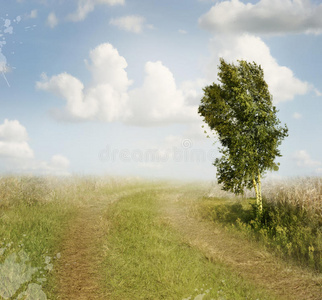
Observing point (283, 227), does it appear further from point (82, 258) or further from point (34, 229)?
Answer: point (34, 229)

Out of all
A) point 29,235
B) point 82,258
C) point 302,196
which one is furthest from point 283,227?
point 29,235

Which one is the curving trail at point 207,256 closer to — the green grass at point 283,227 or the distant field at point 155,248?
the distant field at point 155,248

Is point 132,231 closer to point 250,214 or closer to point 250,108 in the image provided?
point 250,214

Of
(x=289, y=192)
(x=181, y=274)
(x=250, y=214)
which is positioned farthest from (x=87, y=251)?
(x=289, y=192)

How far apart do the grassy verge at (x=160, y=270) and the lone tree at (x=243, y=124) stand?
187 inches

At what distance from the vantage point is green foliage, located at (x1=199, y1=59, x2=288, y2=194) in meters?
15.7

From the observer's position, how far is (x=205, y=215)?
62.5 feet

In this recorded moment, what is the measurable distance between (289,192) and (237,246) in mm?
5152

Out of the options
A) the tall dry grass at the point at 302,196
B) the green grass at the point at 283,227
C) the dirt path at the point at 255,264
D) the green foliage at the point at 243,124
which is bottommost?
the dirt path at the point at 255,264

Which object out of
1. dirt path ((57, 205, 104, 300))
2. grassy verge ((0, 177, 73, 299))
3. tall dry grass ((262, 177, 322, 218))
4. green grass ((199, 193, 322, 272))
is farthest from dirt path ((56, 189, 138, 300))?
tall dry grass ((262, 177, 322, 218))

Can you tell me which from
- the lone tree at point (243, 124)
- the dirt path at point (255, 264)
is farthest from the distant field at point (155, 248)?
the lone tree at point (243, 124)

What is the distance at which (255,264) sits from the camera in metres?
11.6

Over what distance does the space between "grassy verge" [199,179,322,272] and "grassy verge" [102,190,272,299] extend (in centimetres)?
358

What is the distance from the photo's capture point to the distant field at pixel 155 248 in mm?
9336
